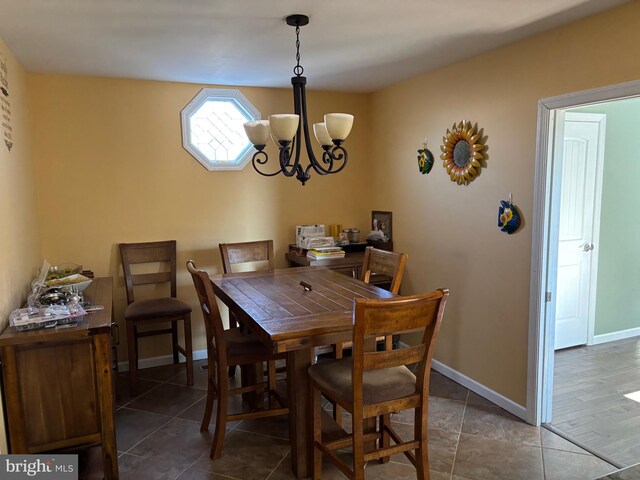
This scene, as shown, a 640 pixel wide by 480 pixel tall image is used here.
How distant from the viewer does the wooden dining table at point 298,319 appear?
83.5 inches

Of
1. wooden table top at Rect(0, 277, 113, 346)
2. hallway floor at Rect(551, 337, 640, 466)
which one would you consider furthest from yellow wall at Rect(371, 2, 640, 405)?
wooden table top at Rect(0, 277, 113, 346)

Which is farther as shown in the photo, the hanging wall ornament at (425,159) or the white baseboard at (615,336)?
the white baseboard at (615,336)

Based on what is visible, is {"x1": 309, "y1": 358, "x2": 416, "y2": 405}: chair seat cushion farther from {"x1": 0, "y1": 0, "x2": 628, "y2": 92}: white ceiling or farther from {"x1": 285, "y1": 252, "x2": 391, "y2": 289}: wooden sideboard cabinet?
{"x1": 0, "y1": 0, "x2": 628, "y2": 92}: white ceiling

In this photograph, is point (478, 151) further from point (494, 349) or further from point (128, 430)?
point (128, 430)

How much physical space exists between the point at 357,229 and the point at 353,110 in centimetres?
113

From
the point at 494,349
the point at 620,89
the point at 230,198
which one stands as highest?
the point at 620,89

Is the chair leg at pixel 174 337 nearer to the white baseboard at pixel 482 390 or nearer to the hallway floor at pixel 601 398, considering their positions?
the white baseboard at pixel 482 390

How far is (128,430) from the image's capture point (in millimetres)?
2906

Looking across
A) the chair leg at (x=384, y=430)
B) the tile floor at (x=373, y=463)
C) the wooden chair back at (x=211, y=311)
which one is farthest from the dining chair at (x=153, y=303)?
the chair leg at (x=384, y=430)

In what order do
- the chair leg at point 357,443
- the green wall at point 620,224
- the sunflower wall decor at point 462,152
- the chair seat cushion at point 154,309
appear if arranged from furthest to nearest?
1. the green wall at point 620,224
2. the chair seat cushion at point 154,309
3. the sunflower wall decor at point 462,152
4. the chair leg at point 357,443

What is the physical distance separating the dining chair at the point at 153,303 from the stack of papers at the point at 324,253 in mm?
1090

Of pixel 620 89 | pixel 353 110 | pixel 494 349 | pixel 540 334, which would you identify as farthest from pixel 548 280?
pixel 353 110

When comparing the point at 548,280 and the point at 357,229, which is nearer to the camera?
the point at 548,280

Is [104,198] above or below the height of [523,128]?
below
